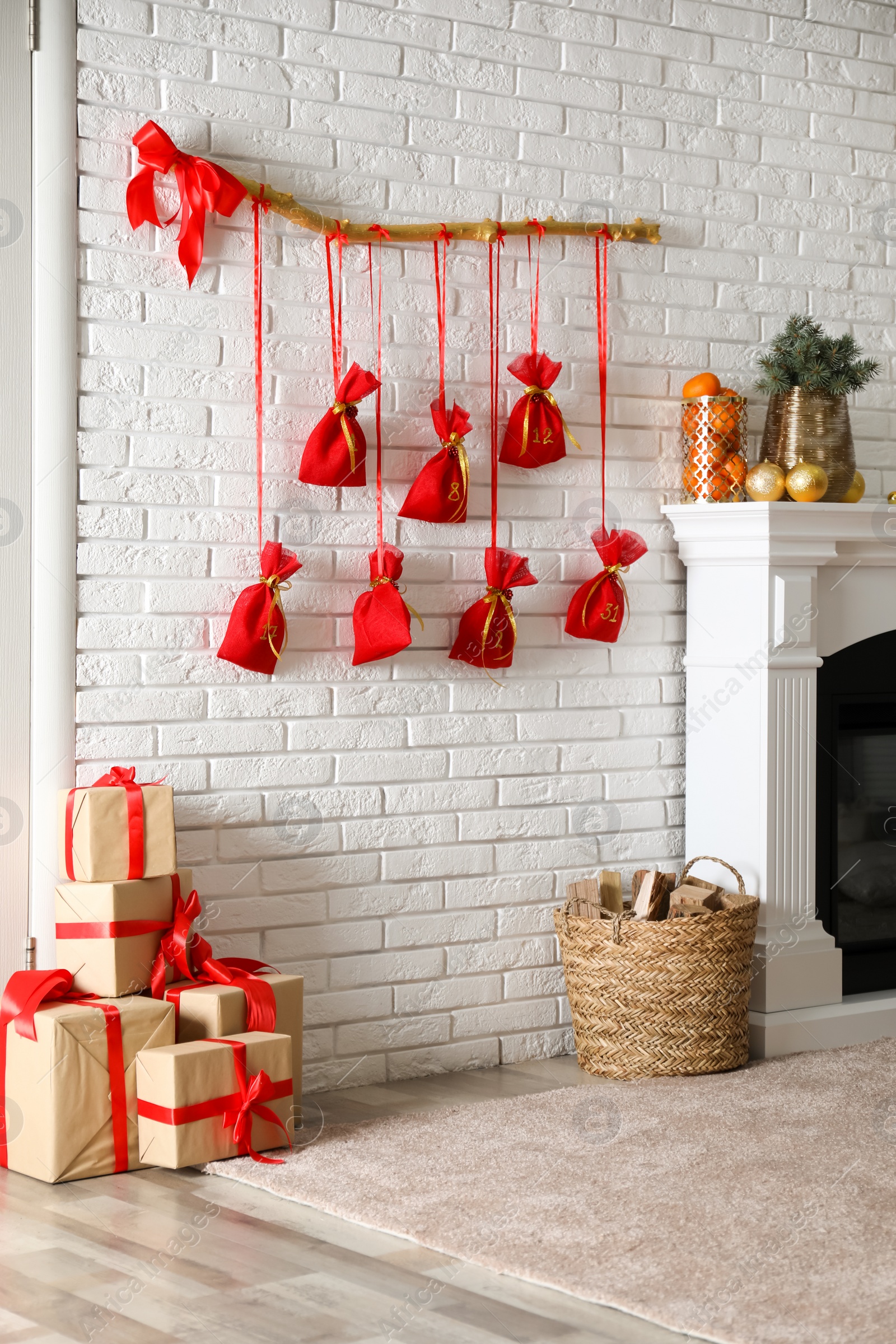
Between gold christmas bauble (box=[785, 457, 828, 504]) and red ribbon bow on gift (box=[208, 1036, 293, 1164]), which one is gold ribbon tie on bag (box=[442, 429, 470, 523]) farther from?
red ribbon bow on gift (box=[208, 1036, 293, 1164])

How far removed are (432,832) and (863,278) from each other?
5.74 feet

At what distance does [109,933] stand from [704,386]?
1741mm

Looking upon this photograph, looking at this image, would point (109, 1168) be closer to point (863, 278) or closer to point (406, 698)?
point (406, 698)

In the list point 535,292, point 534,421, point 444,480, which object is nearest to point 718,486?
point 534,421

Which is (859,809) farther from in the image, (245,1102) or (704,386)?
(245,1102)

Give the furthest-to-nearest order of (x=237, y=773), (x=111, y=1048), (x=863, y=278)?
(x=863, y=278) → (x=237, y=773) → (x=111, y=1048)

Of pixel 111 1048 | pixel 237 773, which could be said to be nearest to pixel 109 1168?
pixel 111 1048

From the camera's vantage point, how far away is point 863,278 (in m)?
3.69

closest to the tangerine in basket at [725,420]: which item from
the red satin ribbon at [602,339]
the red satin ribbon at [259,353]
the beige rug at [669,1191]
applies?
the red satin ribbon at [602,339]

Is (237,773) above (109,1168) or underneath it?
above

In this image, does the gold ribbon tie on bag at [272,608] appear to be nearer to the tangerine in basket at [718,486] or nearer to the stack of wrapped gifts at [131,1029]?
the stack of wrapped gifts at [131,1029]

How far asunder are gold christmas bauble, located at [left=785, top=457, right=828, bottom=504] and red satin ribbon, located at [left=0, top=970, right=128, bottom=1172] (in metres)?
1.77

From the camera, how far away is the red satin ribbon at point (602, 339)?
330 centimetres

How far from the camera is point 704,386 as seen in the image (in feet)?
10.9
